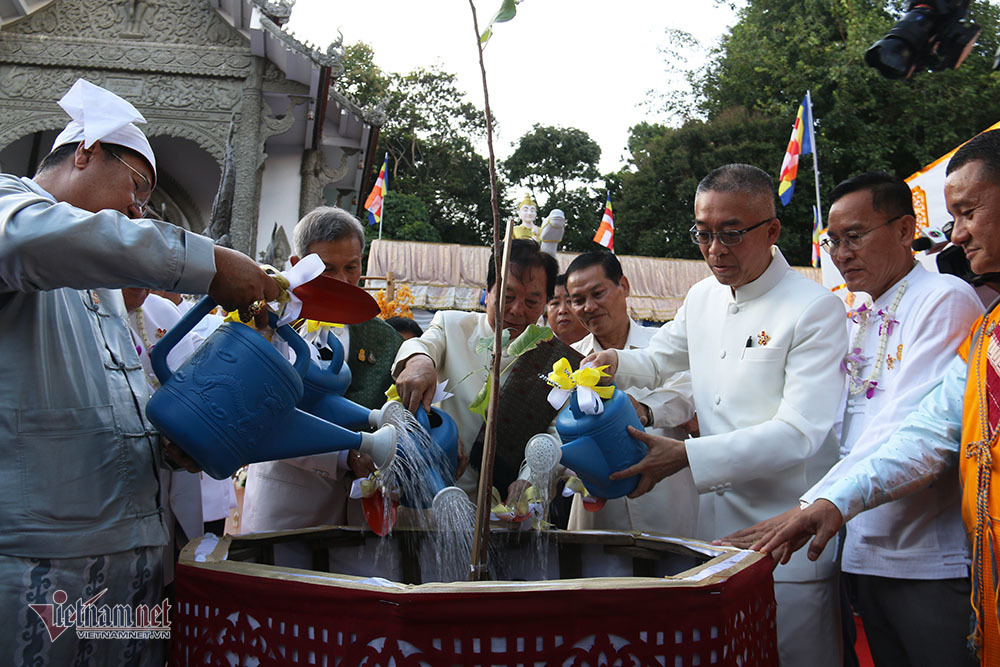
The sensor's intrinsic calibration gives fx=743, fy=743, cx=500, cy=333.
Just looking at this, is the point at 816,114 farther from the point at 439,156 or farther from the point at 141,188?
the point at 141,188

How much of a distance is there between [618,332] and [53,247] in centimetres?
192

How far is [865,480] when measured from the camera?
4.72ft

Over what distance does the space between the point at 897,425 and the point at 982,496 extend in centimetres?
27

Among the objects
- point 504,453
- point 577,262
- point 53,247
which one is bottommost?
point 504,453

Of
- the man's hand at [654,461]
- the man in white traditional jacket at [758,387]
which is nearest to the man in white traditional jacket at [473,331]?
the man in white traditional jacket at [758,387]

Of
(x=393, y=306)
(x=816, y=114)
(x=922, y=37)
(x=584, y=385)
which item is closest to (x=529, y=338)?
(x=584, y=385)

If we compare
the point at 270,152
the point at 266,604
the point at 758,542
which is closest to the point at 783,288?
the point at 758,542

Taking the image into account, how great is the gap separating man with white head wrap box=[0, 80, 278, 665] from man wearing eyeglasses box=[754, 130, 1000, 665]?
1.09 m

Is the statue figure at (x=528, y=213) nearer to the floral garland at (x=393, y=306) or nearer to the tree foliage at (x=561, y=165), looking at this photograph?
the floral garland at (x=393, y=306)

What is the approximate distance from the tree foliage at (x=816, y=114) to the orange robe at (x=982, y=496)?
17741 millimetres

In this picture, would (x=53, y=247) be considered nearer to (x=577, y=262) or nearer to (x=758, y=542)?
(x=758, y=542)

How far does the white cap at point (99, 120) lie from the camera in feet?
4.76

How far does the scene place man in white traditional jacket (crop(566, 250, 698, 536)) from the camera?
86.5 inches

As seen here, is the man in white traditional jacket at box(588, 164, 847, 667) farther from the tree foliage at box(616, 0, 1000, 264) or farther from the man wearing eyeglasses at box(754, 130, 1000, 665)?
the tree foliage at box(616, 0, 1000, 264)
